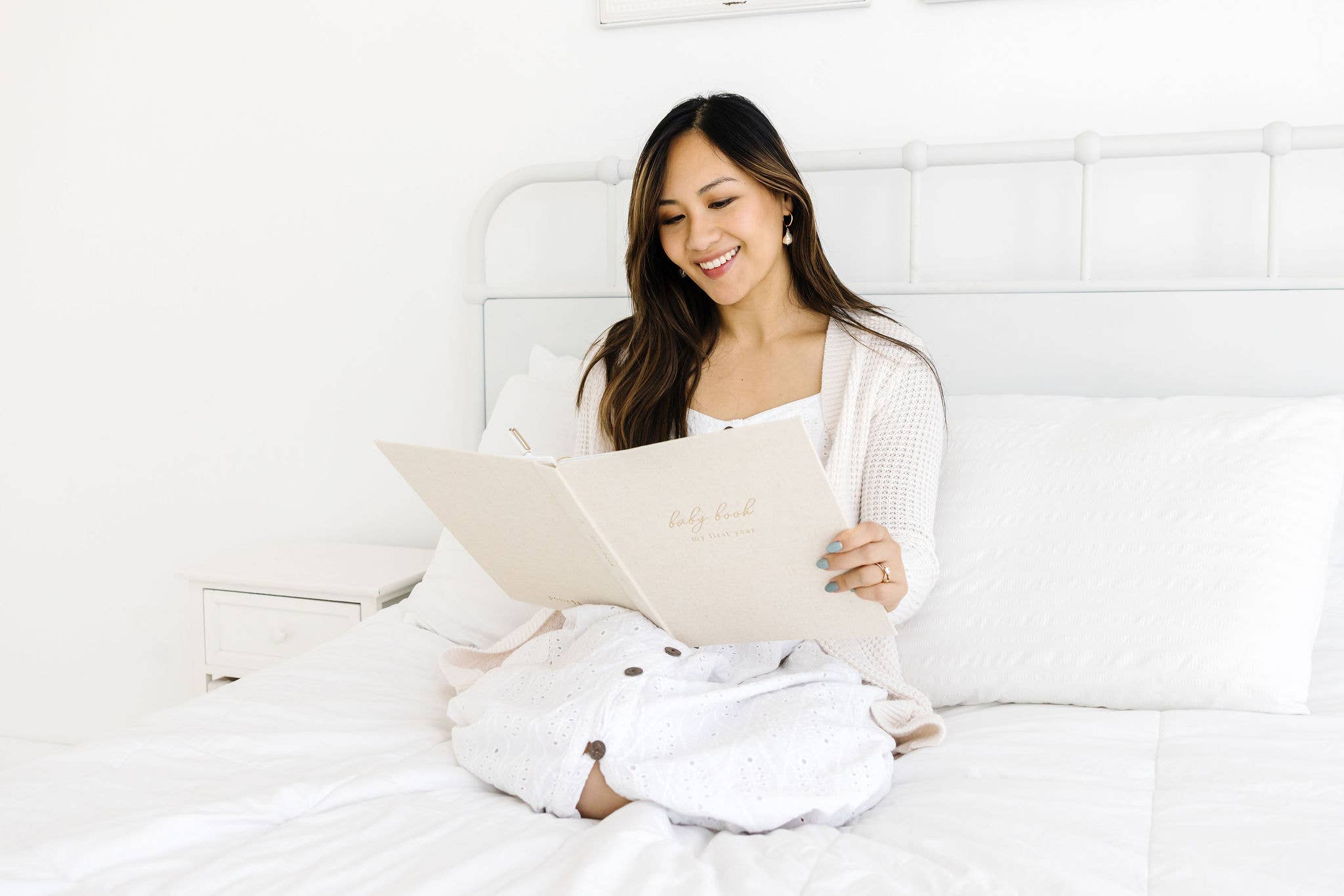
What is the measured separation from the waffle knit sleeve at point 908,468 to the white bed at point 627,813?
0.57 ft

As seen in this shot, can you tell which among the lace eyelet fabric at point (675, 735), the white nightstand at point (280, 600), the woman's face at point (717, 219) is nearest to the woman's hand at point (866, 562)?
the lace eyelet fabric at point (675, 735)

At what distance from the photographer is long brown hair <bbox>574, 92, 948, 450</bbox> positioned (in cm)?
131

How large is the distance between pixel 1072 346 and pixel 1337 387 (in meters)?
0.32

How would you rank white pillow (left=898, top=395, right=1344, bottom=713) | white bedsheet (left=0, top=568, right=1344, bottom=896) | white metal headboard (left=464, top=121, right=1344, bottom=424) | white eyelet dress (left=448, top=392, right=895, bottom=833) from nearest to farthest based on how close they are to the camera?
white bedsheet (left=0, top=568, right=1344, bottom=896), white eyelet dress (left=448, top=392, right=895, bottom=833), white pillow (left=898, top=395, right=1344, bottom=713), white metal headboard (left=464, top=121, right=1344, bottom=424)

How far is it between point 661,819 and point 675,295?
2.49 feet

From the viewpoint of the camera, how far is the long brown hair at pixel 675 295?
51.5 inches

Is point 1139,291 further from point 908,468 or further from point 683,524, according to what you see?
point 683,524

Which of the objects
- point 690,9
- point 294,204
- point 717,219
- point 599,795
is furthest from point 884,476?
point 294,204

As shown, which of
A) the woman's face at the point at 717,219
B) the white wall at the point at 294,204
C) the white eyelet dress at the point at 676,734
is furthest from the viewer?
the white wall at the point at 294,204

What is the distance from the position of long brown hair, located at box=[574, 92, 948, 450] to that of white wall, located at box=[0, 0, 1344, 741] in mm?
332

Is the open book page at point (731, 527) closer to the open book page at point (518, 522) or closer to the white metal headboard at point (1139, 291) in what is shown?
the open book page at point (518, 522)

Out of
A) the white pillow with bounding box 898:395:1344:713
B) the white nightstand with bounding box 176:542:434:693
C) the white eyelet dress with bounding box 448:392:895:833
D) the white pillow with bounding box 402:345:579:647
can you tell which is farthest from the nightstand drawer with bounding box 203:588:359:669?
the white pillow with bounding box 898:395:1344:713

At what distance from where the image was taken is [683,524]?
0.94 m

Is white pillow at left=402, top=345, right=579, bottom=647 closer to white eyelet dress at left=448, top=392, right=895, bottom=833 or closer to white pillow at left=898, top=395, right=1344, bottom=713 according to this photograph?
white eyelet dress at left=448, top=392, right=895, bottom=833
